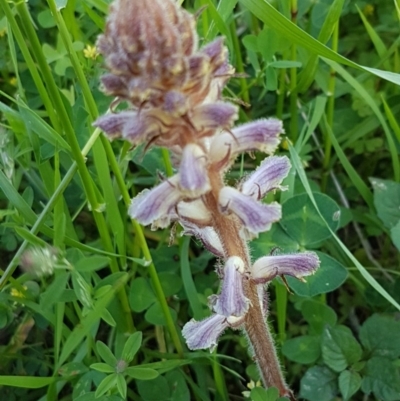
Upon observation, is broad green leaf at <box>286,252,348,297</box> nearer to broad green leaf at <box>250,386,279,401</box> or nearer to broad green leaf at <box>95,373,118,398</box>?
broad green leaf at <box>250,386,279,401</box>

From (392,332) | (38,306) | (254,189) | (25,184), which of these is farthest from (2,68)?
(392,332)

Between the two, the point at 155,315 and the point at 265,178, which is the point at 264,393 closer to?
the point at 155,315

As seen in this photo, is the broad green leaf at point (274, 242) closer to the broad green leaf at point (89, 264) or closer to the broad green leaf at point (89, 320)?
the broad green leaf at point (89, 320)

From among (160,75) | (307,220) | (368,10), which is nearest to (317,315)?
(307,220)

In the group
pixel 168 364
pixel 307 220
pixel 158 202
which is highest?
pixel 158 202

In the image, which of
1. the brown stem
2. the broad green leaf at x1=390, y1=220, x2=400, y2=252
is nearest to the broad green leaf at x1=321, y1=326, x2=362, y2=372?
the brown stem

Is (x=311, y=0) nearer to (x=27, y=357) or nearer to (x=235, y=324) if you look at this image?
(x=235, y=324)

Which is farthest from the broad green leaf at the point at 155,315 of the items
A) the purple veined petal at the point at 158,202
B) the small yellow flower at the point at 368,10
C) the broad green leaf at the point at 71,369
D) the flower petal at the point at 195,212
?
the small yellow flower at the point at 368,10
